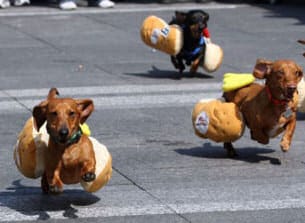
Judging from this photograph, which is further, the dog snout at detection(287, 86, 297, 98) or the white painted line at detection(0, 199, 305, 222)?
the dog snout at detection(287, 86, 297, 98)

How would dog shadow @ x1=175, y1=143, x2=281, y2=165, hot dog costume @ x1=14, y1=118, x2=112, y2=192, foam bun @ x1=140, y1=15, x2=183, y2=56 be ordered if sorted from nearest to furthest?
hot dog costume @ x1=14, y1=118, x2=112, y2=192
dog shadow @ x1=175, y1=143, x2=281, y2=165
foam bun @ x1=140, y1=15, x2=183, y2=56

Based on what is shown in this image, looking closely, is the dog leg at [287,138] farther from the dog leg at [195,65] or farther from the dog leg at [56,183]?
the dog leg at [195,65]

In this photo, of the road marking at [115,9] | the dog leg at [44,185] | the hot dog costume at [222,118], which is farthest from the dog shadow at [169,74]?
the road marking at [115,9]

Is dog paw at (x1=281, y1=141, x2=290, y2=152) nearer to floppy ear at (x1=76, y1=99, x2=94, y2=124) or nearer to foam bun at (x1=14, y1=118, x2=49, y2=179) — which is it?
floppy ear at (x1=76, y1=99, x2=94, y2=124)

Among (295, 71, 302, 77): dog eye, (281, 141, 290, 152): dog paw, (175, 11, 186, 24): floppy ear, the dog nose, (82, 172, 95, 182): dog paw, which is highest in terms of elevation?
(295, 71, 302, 77): dog eye

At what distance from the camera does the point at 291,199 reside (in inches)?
305

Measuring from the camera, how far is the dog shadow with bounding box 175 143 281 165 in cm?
916

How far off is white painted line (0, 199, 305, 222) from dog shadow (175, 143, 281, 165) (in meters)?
1.44

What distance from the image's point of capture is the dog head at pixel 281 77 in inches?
330

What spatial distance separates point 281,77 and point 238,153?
122cm

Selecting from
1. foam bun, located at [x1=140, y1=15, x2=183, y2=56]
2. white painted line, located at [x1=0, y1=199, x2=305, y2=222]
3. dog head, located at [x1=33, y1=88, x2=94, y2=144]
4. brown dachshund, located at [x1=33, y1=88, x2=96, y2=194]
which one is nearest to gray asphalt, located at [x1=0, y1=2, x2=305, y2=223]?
white painted line, located at [x1=0, y1=199, x2=305, y2=222]

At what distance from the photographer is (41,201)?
766 centimetres

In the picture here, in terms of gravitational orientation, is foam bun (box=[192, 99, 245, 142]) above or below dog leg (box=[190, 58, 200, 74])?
above

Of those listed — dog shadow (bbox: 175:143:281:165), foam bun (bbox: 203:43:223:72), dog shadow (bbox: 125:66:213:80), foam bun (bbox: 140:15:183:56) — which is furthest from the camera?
dog shadow (bbox: 125:66:213:80)
